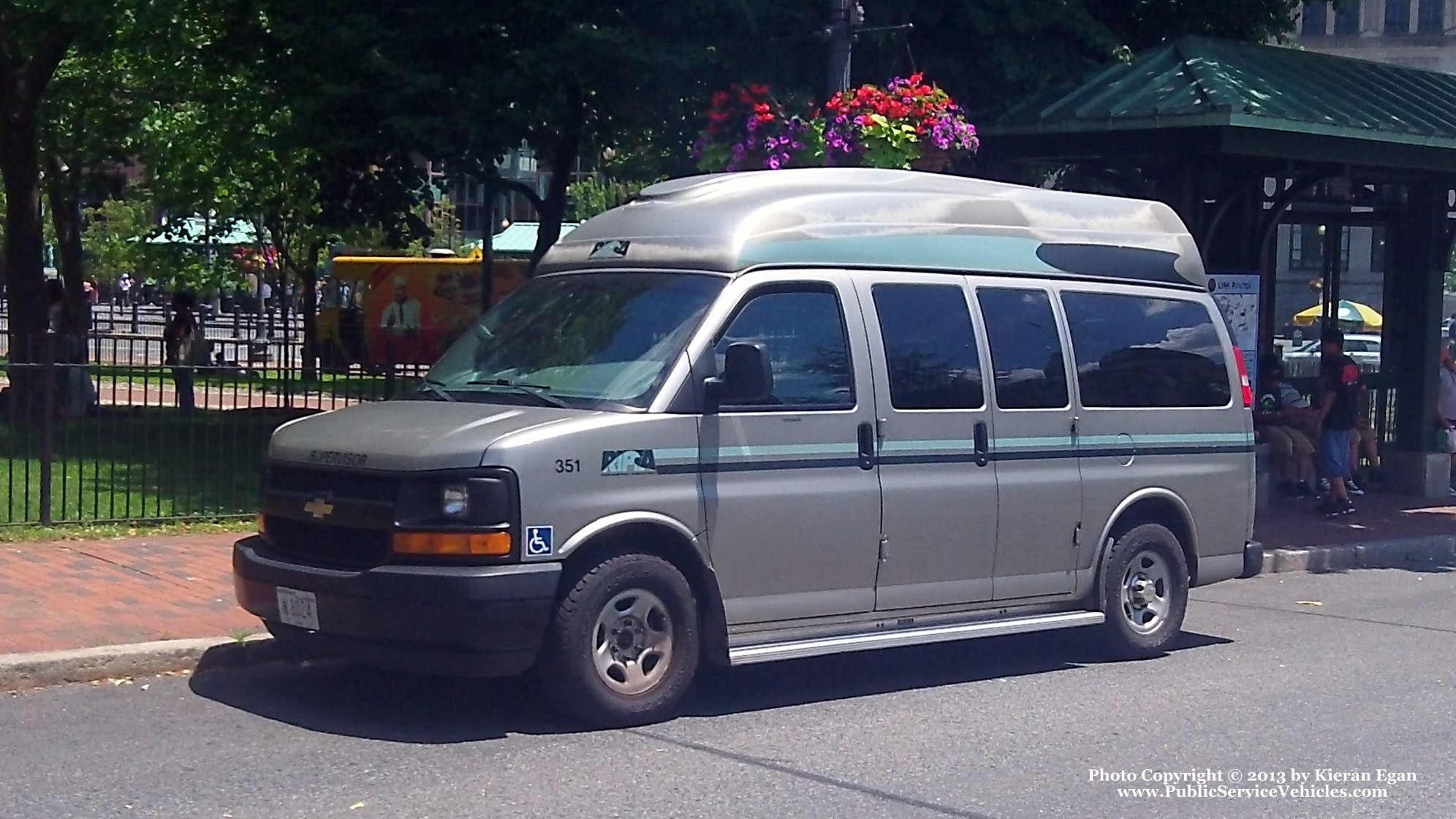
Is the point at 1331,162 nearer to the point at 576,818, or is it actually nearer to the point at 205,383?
the point at 205,383

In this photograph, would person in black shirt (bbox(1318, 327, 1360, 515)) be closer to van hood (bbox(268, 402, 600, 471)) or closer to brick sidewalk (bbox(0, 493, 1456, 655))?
brick sidewalk (bbox(0, 493, 1456, 655))

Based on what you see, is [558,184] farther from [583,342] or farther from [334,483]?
[334,483]

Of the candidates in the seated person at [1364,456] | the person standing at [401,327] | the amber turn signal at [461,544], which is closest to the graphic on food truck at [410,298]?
the person standing at [401,327]

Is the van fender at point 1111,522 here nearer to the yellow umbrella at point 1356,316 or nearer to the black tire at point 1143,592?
the black tire at point 1143,592

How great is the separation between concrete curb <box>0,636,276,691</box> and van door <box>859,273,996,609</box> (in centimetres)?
328

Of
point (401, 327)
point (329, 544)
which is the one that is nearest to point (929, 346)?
point (329, 544)

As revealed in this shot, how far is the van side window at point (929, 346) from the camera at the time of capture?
347 inches

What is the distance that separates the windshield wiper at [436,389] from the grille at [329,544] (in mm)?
883

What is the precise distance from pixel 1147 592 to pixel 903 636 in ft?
6.74

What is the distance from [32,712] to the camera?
7.97 m

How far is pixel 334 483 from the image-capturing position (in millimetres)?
7867

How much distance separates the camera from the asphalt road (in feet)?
21.8

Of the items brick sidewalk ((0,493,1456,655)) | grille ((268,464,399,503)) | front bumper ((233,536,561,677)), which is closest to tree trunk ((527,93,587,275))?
brick sidewalk ((0,493,1456,655))

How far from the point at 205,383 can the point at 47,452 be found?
1319 mm
